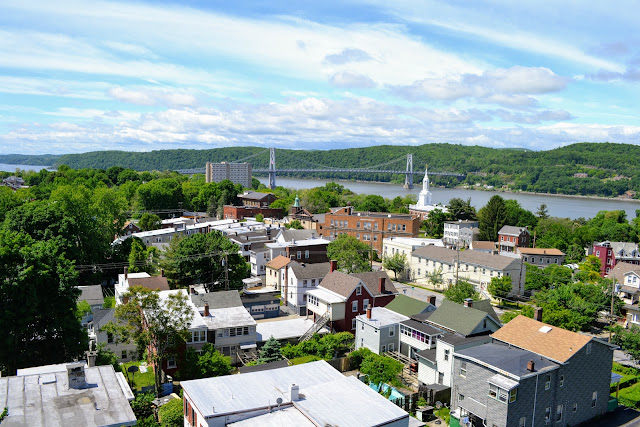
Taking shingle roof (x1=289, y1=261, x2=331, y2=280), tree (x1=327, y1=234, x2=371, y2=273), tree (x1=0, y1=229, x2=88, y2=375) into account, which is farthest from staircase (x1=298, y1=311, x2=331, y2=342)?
tree (x1=0, y1=229, x2=88, y2=375)

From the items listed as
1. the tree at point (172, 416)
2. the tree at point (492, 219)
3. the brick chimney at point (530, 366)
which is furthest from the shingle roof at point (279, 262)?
the tree at point (492, 219)

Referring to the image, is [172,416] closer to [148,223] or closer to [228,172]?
[148,223]

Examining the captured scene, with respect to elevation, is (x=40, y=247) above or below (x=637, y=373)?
above

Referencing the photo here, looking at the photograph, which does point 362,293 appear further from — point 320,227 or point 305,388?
point 320,227

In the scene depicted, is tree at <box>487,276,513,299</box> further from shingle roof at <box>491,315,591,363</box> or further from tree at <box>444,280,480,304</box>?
shingle roof at <box>491,315,591,363</box>

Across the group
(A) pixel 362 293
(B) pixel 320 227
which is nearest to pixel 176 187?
(B) pixel 320 227

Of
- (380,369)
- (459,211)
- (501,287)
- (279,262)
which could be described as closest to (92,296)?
(279,262)
